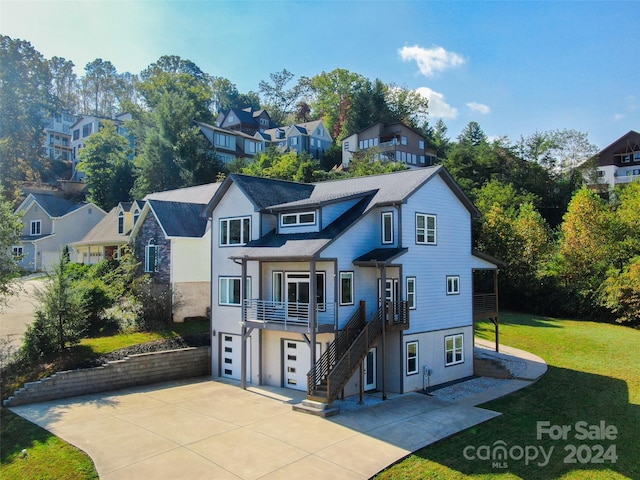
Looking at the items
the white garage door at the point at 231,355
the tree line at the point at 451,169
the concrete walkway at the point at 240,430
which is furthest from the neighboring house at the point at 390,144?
the concrete walkway at the point at 240,430

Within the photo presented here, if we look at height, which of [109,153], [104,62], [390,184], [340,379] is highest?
[104,62]

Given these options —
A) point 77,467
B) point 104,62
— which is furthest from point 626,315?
Answer: point 104,62

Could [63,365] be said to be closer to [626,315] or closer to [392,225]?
[392,225]

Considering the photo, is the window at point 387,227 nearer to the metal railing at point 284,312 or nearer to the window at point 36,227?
the metal railing at point 284,312

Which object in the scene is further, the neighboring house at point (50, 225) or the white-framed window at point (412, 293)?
the neighboring house at point (50, 225)

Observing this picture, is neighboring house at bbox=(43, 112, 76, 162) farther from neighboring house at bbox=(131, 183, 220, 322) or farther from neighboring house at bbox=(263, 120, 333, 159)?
neighboring house at bbox=(131, 183, 220, 322)

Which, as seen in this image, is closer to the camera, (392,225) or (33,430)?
(33,430)
